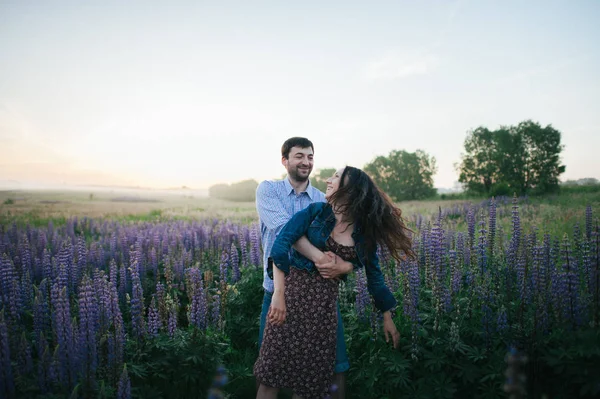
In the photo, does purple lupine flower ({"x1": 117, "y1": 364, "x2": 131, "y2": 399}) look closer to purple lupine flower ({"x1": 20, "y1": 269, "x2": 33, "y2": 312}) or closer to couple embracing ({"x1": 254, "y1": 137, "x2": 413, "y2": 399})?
couple embracing ({"x1": 254, "y1": 137, "x2": 413, "y2": 399})

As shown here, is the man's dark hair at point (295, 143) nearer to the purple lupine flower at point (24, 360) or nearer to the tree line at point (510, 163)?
the purple lupine flower at point (24, 360)

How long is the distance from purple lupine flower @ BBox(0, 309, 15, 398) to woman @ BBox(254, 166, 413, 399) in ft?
7.25

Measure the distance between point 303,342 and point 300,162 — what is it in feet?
6.43

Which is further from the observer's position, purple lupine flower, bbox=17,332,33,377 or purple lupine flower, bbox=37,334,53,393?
purple lupine flower, bbox=17,332,33,377

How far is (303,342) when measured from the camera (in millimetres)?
3047

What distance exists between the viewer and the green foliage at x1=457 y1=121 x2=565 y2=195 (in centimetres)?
3948

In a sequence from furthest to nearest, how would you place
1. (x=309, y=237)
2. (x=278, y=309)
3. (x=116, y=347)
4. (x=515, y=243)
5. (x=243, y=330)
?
1. (x=243, y=330)
2. (x=515, y=243)
3. (x=116, y=347)
4. (x=309, y=237)
5. (x=278, y=309)

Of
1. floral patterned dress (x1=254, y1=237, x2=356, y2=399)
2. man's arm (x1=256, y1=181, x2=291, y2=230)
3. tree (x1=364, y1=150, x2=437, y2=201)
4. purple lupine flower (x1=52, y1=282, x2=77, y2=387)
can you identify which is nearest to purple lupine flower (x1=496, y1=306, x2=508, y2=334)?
floral patterned dress (x1=254, y1=237, x2=356, y2=399)

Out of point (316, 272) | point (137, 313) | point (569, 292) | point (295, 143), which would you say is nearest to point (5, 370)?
point (137, 313)

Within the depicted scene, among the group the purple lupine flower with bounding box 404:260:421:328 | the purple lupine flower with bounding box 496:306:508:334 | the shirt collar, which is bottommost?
the purple lupine flower with bounding box 496:306:508:334

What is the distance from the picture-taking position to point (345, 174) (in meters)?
3.23

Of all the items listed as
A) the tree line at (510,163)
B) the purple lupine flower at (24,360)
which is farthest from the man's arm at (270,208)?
the tree line at (510,163)

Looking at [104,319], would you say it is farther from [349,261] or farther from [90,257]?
[90,257]

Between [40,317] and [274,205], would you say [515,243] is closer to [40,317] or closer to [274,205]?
[274,205]
